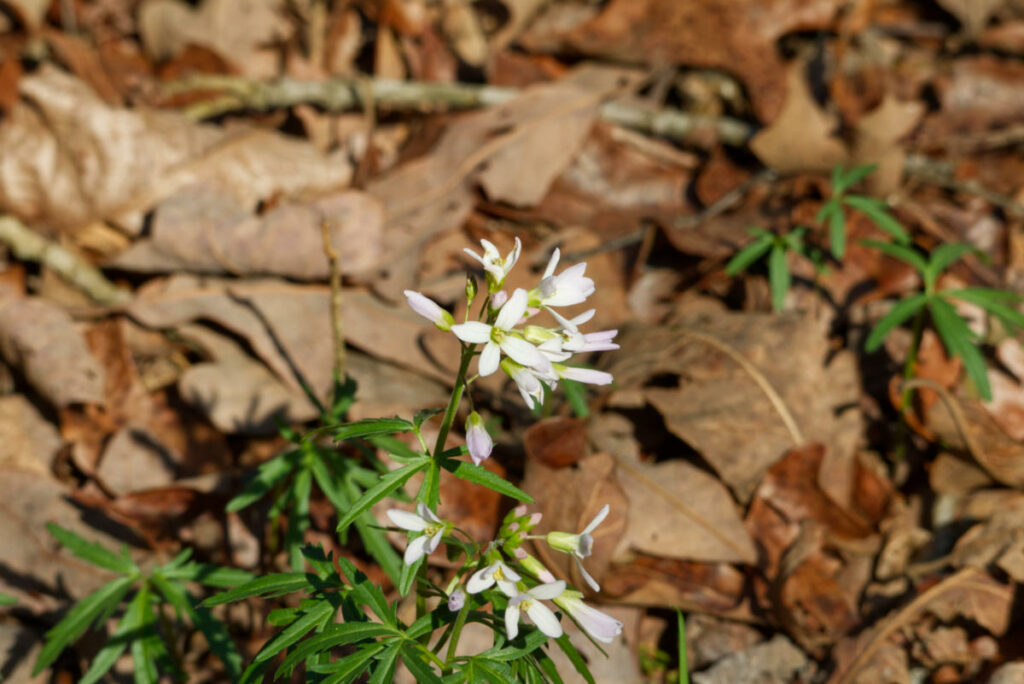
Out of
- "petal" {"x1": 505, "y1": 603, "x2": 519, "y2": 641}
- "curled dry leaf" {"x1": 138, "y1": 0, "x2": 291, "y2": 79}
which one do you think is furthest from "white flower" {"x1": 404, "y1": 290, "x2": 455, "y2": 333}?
"curled dry leaf" {"x1": 138, "y1": 0, "x2": 291, "y2": 79}

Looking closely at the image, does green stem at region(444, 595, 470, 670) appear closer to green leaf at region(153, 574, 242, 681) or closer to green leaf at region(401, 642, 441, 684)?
green leaf at region(401, 642, 441, 684)

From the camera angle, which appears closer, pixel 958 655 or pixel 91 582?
pixel 958 655

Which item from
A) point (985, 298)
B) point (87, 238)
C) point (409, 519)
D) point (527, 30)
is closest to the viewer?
point (409, 519)

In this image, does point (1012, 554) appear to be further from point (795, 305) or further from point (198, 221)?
point (198, 221)

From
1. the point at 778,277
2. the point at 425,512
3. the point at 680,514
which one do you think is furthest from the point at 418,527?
the point at 778,277

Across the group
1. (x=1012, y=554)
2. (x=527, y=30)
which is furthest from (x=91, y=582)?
(x=527, y=30)

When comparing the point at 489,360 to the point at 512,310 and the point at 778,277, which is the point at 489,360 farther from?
the point at 778,277

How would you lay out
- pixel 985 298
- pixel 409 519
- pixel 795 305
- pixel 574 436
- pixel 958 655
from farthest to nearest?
pixel 795 305
pixel 985 298
pixel 574 436
pixel 958 655
pixel 409 519
